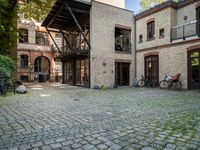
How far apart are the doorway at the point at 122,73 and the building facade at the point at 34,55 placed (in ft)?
41.7

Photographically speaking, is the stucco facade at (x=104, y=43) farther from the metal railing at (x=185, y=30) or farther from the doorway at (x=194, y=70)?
A: the doorway at (x=194, y=70)

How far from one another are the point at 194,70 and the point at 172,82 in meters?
1.72

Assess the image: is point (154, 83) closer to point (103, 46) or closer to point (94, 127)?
point (103, 46)

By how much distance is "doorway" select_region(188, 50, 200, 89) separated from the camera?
13.1 m

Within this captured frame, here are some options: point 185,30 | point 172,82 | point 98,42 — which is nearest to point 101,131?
point 172,82

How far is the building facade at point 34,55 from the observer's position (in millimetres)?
24375

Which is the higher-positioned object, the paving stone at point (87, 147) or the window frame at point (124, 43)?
the window frame at point (124, 43)

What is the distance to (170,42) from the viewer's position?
571 inches

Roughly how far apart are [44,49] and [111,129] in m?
23.9

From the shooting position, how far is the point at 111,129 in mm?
4184

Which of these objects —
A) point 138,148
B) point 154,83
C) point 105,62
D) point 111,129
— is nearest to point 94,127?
point 111,129

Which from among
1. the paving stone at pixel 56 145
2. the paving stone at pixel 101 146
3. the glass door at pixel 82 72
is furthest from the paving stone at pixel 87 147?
the glass door at pixel 82 72

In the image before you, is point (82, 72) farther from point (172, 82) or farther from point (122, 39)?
point (172, 82)

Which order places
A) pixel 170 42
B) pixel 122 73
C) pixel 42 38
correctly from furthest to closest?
pixel 42 38
pixel 122 73
pixel 170 42
